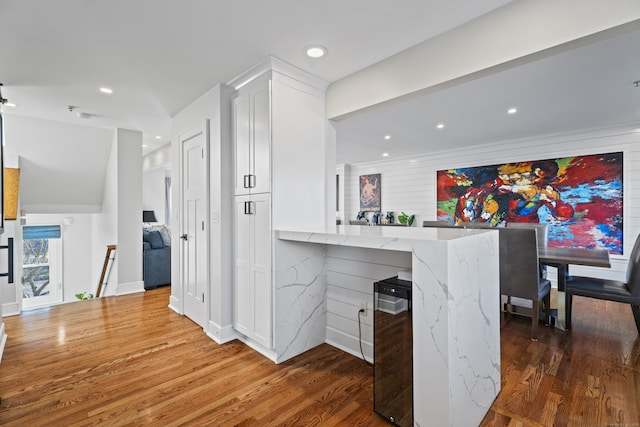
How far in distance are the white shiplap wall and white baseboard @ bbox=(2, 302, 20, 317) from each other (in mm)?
3760

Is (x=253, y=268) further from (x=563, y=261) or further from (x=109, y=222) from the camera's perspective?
(x=109, y=222)

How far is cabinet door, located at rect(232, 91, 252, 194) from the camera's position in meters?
2.63

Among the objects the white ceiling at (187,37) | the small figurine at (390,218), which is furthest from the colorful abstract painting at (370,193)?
the white ceiling at (187,37)

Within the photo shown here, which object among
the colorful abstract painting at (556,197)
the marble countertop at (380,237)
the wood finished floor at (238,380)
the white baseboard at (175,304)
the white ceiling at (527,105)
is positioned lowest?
the wood finished floor at (238,380)

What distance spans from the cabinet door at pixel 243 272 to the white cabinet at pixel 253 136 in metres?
0.21

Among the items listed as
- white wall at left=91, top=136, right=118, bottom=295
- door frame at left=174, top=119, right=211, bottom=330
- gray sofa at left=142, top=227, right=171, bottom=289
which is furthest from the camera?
gray sofa at left=142, top=227, right=171, bottom=289

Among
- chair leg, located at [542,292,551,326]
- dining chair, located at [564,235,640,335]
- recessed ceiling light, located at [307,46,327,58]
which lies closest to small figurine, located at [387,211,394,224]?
chair leg, located at [542,292,551,326]

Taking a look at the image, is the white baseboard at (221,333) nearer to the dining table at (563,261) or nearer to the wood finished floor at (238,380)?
the wood finished floor at (238,380)

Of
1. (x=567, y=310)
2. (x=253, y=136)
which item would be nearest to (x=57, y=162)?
(x=253, y=136)

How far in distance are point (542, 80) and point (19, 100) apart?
5.47m

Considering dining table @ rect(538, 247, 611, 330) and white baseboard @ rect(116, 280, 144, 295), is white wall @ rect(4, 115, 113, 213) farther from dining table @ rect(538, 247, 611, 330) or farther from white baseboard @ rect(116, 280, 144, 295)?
dining table @ rect(538, 247, 611, 330)

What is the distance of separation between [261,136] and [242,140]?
30 cm

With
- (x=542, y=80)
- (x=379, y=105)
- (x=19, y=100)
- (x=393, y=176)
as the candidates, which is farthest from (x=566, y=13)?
(x=393, y=176)

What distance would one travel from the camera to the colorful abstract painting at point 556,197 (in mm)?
4441
